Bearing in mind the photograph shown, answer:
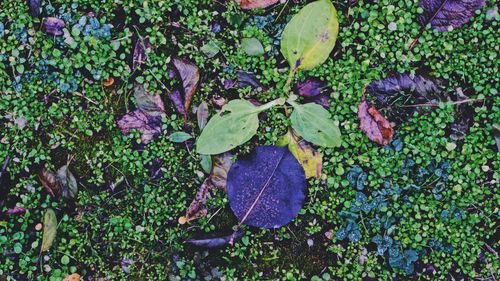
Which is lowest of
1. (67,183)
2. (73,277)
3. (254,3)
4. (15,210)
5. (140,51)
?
(73,277)

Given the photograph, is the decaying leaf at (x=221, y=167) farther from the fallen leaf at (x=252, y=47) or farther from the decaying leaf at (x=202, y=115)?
the fallen leaf at (x=252, y=47)

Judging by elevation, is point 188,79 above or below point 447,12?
below

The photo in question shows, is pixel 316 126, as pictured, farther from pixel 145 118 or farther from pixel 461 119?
pixel 145 118

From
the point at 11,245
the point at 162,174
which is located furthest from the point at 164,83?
the point at 11,245

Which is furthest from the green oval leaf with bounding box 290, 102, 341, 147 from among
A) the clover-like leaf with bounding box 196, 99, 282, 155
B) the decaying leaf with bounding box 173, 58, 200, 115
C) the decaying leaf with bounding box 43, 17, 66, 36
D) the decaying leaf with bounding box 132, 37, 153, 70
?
the decaying leaf with bounding box 43, 17, 66, 36

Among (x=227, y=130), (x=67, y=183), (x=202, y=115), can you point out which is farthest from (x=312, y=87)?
(x=67, y=183)

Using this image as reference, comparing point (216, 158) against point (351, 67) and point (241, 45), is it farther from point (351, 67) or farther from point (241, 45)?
point (351, 67)

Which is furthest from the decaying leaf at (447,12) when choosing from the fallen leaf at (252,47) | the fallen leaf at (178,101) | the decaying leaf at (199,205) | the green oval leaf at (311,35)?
the decaying leaf at (199,205)
